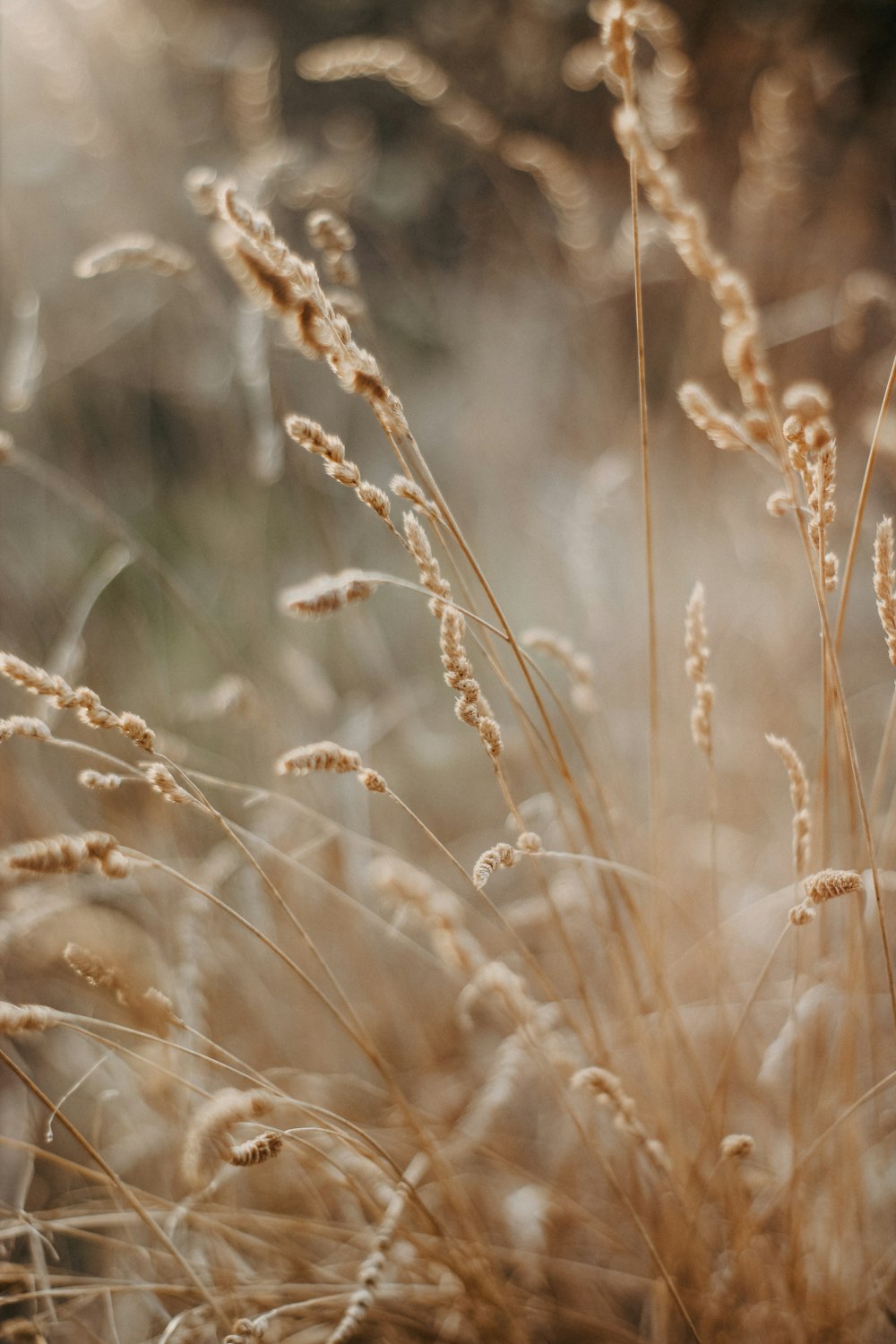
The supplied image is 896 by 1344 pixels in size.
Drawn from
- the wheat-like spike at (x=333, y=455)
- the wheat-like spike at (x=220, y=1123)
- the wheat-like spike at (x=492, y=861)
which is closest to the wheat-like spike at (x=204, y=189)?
the wheat-like spike at (x=333, y=455)

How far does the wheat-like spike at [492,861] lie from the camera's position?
0.41 m

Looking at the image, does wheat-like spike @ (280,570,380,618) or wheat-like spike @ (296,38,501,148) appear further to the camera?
wheat-like spike @ (296,38,501,148)

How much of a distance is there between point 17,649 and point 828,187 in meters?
1.55

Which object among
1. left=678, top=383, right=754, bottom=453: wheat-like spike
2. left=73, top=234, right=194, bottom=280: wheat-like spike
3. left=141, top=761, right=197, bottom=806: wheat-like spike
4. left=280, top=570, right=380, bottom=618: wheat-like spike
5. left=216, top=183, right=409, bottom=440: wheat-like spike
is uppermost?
left=73, top=234, right=194, bottom=280: wheat-like spike

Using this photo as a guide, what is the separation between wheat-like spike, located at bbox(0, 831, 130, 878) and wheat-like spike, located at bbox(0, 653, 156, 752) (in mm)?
57

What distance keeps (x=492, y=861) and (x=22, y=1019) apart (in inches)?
10.1

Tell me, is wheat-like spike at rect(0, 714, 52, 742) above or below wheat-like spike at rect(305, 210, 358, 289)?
below

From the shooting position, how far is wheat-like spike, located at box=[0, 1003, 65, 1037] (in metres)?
0.41

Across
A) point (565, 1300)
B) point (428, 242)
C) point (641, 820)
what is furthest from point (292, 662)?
point (428, 242)

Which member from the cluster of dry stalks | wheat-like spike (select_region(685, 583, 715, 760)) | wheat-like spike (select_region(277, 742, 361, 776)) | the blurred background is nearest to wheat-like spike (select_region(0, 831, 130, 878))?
the cluster of dry stalks

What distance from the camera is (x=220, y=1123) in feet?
1.41

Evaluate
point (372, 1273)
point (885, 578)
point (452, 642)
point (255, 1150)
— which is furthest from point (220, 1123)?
point (885, 578)

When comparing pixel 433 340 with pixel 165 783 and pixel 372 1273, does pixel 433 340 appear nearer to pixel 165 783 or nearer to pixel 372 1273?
pixel 165 783

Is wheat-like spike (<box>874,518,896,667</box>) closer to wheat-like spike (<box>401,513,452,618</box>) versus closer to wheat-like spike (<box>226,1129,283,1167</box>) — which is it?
wheat-like spike (<box>401,513,452,618</box>)
